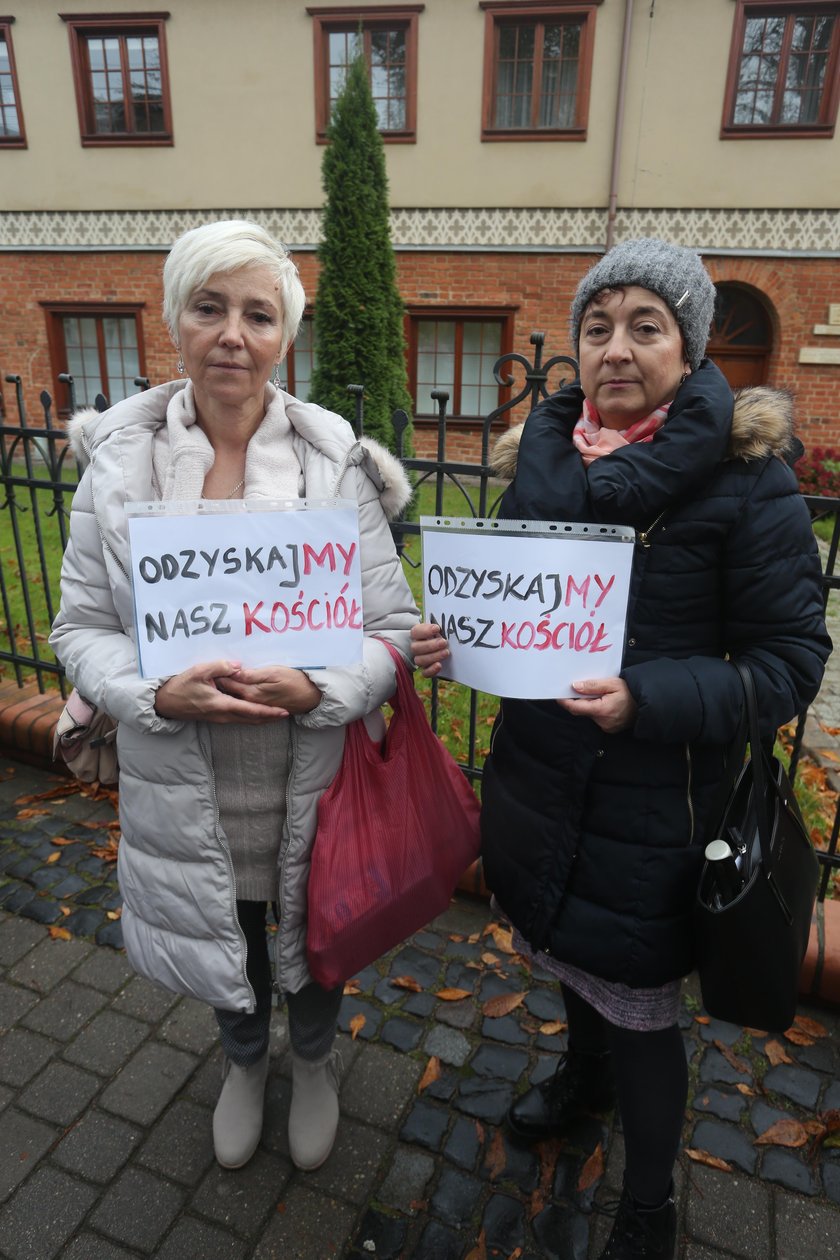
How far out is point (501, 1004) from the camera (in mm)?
2465

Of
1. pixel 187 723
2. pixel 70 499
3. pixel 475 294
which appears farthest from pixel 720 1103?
pixel 475 294

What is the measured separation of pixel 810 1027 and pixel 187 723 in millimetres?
2099

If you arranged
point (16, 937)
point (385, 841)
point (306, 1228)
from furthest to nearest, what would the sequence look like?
1. point (16, 937)
2. point (306, 1228)
3. point (385, 841)

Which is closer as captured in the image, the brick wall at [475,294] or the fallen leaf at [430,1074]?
the fallen leaf at [430,1074]

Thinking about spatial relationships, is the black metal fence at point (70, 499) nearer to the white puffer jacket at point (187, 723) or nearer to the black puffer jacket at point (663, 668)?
the black puffer jacket at point (663, 668)

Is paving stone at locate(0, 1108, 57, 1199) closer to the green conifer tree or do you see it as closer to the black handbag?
the black handbag

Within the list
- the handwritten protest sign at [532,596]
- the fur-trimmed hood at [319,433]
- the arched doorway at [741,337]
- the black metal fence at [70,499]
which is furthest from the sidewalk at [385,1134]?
the arched doorway at [741,337]

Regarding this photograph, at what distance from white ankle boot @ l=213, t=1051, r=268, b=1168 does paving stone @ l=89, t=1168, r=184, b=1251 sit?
136mm

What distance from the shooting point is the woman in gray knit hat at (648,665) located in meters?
1.34

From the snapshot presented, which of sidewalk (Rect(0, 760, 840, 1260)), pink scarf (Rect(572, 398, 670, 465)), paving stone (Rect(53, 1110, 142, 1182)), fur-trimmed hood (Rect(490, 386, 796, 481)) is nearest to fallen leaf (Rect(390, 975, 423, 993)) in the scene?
sidewalk (Rect(0, 760, 840, 1260))

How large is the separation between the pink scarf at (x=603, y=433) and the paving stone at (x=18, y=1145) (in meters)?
2.11

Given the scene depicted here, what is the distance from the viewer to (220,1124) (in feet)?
6.44

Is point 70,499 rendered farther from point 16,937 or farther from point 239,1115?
point 239,1115

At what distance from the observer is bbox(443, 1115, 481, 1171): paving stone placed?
1966mm
